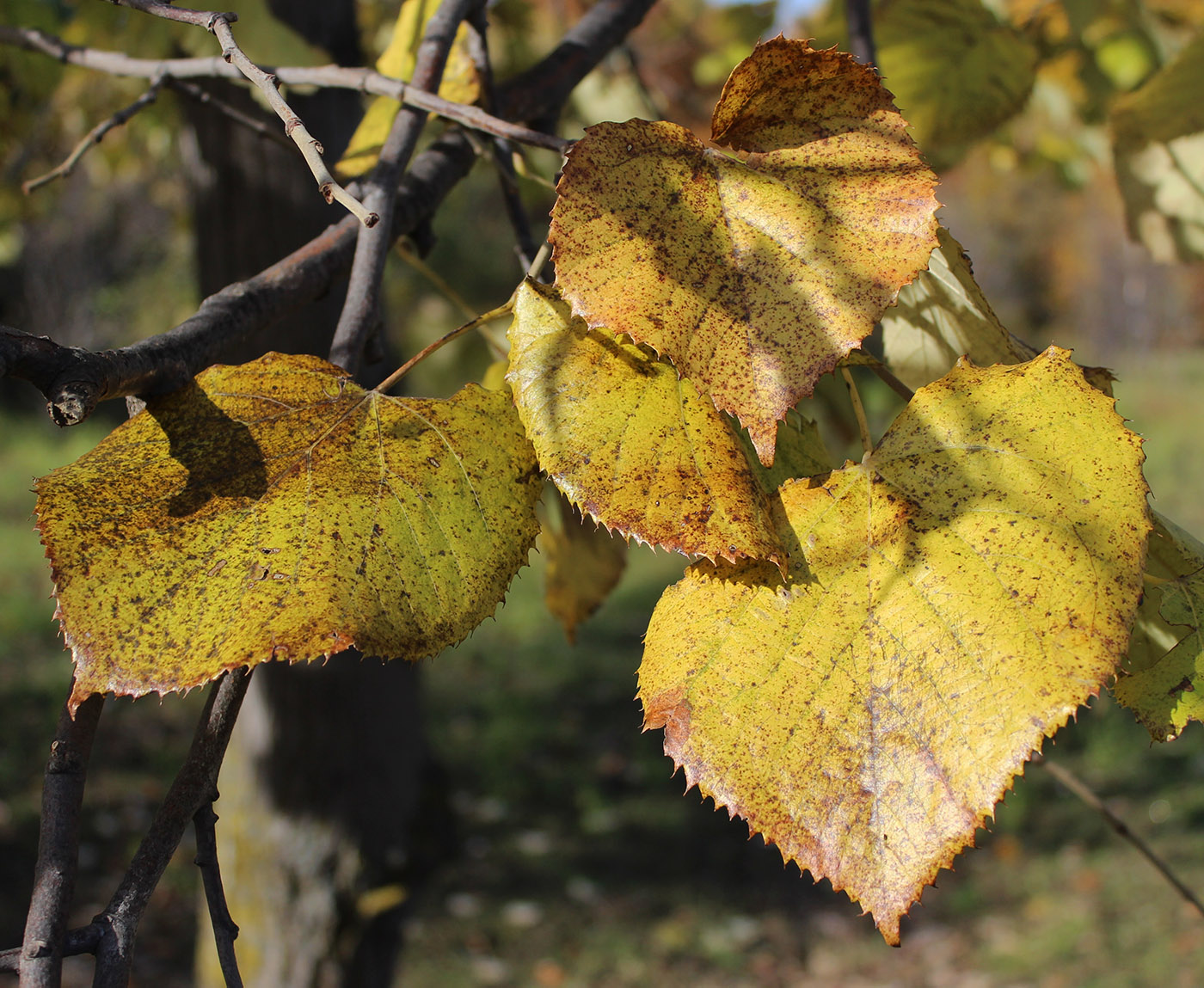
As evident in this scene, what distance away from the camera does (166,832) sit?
419 mm

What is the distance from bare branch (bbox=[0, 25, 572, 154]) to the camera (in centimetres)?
51

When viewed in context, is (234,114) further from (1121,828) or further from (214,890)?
(1121,828)

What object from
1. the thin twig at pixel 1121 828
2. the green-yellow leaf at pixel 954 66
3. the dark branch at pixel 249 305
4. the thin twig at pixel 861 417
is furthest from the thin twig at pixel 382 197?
the green-yellow leaf at pixel 954 66

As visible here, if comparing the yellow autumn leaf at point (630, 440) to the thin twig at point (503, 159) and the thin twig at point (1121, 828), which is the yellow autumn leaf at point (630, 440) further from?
the thin twig at point (1121, 828)

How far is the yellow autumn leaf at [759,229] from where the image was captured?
1.41 ft

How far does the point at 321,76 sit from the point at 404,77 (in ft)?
0.68

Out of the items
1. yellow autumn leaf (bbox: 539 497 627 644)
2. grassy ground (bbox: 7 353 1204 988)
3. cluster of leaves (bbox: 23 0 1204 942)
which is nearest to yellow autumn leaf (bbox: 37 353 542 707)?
cluster of leaves (bbox: 23 0 1204 942)

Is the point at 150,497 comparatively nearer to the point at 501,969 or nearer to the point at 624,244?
the point at 624,244

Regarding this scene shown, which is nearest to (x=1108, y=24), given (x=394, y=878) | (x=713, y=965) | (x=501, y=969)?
(x=394, y=878)

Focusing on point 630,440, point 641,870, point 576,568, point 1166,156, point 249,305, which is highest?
point 1166,156

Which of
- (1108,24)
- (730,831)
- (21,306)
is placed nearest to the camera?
(1108,24)

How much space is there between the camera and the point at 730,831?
353cm

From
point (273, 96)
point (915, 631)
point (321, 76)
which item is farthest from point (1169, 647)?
point (321, 76)

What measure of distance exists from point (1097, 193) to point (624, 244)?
46.1 ft
